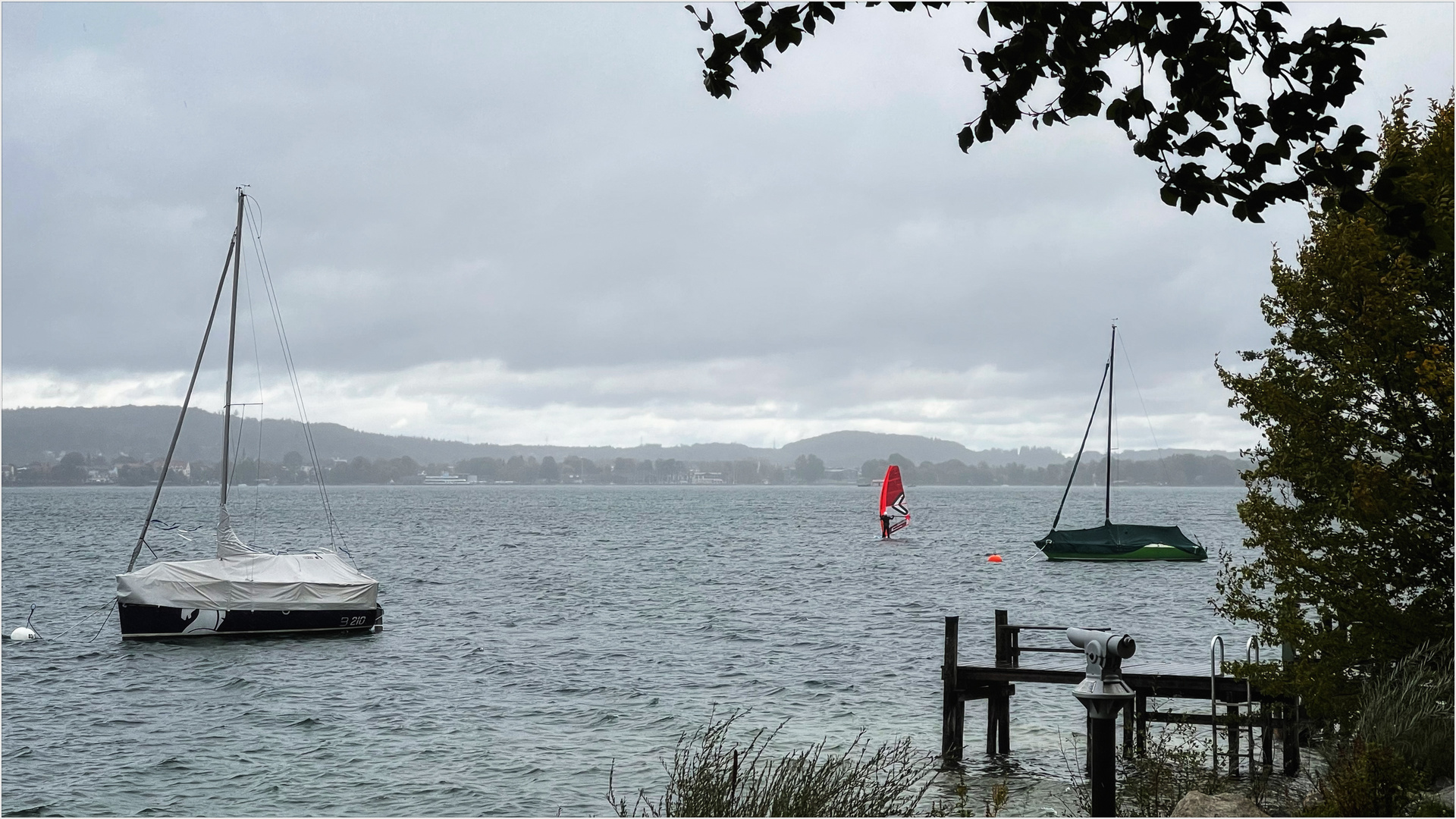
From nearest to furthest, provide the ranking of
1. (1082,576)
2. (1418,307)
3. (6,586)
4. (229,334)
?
(1418,307) < (229,334) < (6,586) < (1082,576)

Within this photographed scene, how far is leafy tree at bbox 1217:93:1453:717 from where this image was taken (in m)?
12.2

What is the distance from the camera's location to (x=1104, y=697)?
28.0 ft

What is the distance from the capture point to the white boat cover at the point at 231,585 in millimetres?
32250

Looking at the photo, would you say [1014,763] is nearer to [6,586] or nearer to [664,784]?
[664,784]

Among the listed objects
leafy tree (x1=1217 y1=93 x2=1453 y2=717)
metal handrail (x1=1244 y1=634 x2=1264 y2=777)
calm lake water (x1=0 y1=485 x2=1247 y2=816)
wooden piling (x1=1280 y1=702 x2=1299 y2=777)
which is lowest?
calm lake water (x1=0 y1=485 x2=1247 y2=816)

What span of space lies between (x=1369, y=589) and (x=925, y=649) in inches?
741

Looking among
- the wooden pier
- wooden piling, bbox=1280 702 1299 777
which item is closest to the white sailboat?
the wooden pier

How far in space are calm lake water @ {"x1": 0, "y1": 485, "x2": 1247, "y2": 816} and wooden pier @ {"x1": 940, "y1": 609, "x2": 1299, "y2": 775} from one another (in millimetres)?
709

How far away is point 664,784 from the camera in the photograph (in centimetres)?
1753

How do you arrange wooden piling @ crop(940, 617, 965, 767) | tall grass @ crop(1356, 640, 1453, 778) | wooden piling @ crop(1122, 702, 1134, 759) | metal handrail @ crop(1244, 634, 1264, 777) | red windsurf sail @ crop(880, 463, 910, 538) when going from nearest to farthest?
tall grass @ crop(1356, 640, 1453, 778) < metal handrail @ crop(1244, 634, 1264, 777) < wooden piling @ crop(1122, 702, 1134, 759) < wooden piling @ crop(940, 617, 965, 767) < red windsurf sail @ crop(880, 463, 910, 538)

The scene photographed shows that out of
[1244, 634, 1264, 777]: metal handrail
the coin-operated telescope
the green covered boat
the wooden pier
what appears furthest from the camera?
the green covered boat

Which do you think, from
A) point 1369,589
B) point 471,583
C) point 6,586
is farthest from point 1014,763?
point 6,586

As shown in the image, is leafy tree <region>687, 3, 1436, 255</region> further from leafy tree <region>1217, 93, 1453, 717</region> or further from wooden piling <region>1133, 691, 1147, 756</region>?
wooden piling <region>1133, 691, 1147, 756</region>

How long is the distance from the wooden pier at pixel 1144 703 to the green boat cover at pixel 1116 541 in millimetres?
42577
